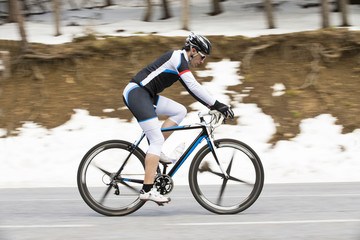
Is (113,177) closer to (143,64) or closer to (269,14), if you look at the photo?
(143,64)

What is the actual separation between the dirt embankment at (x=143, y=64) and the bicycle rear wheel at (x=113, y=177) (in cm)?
807

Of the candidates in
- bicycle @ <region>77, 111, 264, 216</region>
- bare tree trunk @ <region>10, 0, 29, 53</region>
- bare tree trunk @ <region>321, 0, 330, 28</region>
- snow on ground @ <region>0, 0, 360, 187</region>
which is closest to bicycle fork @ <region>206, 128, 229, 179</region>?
bicycle @ <region>77, 111, 264, 216</region>

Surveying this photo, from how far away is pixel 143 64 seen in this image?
1656cm

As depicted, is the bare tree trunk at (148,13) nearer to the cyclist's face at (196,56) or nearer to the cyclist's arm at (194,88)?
the cyclist's face at (196,56)

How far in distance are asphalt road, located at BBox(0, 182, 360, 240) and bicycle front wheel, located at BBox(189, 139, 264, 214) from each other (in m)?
0.15

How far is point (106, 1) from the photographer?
2539 cm

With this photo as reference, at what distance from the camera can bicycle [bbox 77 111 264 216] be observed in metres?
5.97

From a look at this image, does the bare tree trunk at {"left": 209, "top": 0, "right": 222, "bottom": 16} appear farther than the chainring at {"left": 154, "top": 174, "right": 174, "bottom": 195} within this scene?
Yes

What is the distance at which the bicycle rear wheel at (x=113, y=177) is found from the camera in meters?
6.04

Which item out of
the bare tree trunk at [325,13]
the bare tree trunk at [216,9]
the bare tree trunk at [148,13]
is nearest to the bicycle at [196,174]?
the bare tree trunk at [325,13]

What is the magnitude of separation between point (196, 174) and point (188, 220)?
0.54m

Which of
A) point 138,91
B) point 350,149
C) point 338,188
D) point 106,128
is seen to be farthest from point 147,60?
point 138,91

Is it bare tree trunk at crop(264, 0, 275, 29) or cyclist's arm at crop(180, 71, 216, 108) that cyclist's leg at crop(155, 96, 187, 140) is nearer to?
cyclist's arm at crop(180, 71, 216, 108)

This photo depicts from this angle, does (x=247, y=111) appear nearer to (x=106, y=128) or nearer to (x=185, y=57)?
(x=106, y=128)
